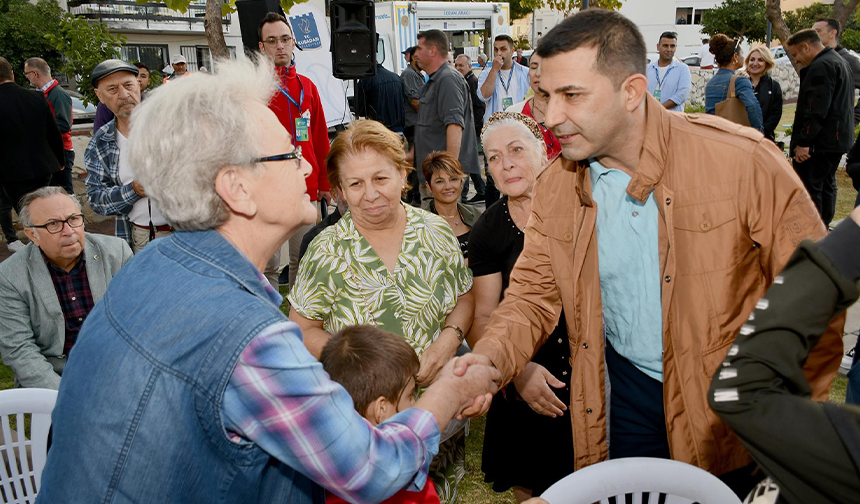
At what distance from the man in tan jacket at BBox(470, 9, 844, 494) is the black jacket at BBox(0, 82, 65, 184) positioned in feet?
23.3

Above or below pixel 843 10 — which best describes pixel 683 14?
above

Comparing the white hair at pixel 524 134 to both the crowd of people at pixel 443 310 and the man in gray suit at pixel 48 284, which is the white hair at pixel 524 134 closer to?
the crowd of people at pixel 443 310

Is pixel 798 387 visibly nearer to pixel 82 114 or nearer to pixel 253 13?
pixel 253 13

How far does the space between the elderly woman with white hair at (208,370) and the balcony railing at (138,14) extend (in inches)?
1074

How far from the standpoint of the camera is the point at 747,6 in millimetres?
35656

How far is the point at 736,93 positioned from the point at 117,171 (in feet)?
23.2

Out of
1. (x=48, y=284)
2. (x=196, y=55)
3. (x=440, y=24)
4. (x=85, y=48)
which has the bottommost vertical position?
(x=48, y=284)

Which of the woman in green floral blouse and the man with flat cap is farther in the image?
the man with flat cap

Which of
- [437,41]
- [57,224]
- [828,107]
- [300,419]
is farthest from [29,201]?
[828,107]

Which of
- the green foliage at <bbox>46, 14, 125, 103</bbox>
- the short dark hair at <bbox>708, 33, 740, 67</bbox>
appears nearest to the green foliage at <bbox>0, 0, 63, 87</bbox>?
the green foliage at <bbox>46, 14, 125, 103</bbox>

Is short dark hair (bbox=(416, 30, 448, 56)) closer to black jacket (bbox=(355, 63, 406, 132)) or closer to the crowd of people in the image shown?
black jacket (bbox=(355, 63, 406, 132))

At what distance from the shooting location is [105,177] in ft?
15.4

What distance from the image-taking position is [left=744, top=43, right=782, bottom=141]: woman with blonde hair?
8.60 m

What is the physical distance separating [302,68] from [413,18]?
9.46 metres
